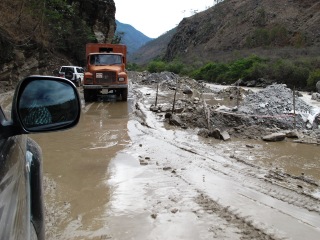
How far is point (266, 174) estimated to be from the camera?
20.1 ft

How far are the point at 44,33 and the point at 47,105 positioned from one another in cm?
2847

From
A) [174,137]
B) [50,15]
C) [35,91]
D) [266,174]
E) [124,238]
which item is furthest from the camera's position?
[50,15]

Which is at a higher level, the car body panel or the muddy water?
the car body panel

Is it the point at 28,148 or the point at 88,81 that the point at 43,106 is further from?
the point at 88,81

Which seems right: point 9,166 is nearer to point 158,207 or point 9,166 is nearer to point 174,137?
point 158,207

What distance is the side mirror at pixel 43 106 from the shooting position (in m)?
1.59

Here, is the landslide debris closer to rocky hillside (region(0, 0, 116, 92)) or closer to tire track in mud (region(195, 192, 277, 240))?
tire track in mud (region(195, 192, 277, 240))

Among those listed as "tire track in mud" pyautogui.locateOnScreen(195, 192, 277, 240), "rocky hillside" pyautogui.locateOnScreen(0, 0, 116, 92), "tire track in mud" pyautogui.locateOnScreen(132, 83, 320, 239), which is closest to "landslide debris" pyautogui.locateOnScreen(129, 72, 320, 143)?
"tire track in mud" pyautogui.locateOnScreen(132, 83, 320, 239)

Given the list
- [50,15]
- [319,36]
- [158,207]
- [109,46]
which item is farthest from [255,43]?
[158,207]

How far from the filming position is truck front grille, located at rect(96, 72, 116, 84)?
1630cm

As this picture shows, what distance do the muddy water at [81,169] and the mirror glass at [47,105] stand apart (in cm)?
225

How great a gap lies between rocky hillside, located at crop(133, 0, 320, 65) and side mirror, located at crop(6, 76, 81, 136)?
51.5 meters

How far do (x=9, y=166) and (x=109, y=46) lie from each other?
60.8 ft

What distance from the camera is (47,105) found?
1799 millimetres
